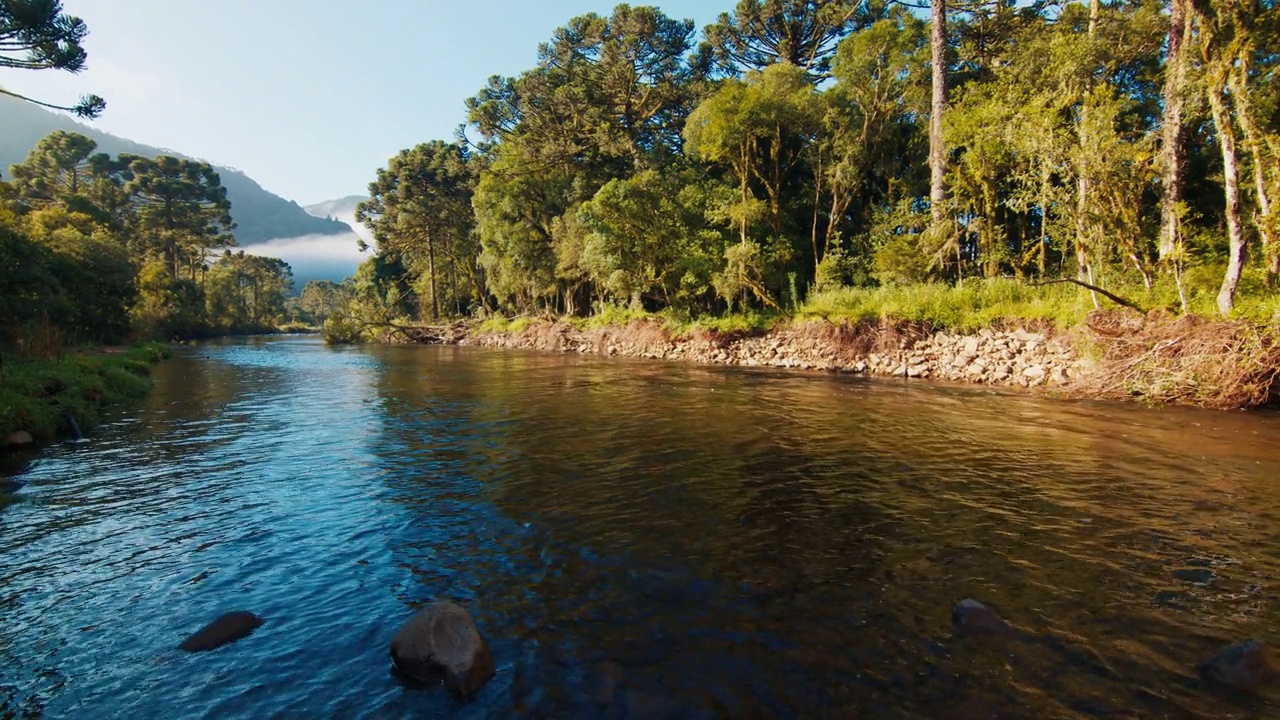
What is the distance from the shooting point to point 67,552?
7324mm

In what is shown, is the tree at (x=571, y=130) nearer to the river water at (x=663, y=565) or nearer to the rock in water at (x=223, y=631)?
the river water at (x=663, y=565)

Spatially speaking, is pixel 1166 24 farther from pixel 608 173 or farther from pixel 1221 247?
pixel 608 173

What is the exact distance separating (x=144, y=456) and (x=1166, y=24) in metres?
33.9

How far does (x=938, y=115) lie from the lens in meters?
27.1

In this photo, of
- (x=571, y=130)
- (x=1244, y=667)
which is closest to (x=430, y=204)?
(x=571, y=130)

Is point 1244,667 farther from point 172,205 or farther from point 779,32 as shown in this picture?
point 172,205

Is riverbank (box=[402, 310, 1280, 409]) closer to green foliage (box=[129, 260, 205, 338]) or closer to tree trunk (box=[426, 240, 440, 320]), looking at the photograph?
tree trunk (box=[426, 240, 440, 320])

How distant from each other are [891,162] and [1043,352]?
53.2 ft

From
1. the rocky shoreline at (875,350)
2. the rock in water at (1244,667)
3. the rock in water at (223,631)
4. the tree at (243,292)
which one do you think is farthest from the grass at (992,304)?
the tree at (243,292)

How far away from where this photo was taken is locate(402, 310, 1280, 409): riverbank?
48.8 ft

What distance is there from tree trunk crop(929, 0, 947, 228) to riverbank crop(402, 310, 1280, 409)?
5816mm

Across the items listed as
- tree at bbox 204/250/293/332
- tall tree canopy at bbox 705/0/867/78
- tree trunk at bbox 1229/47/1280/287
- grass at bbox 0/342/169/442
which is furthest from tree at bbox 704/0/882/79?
tree at bbox 204/250/293/332

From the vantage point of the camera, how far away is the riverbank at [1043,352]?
1488 centimetres

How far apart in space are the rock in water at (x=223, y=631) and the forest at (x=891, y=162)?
20086 mm
